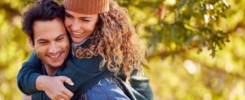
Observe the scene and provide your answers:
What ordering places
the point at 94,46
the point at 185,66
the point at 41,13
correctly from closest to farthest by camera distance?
the point at 94,46 < the point at 41,13 < the point at 185,66

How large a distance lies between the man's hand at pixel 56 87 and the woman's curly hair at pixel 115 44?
0.12 meters

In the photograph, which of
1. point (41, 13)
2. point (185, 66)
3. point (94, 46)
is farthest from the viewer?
point (185, 66)

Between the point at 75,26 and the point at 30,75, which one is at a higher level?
the point at 75,26

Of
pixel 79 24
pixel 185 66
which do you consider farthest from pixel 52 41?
pixel 185 66

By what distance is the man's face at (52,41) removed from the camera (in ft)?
11.8

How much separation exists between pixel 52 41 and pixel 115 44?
0.86ft

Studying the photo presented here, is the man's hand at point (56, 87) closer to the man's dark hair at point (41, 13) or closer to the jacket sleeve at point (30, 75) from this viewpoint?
the jacket sleeve at point (30, 75)

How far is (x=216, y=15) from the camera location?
4.62 m

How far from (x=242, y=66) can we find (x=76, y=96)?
15.9ft

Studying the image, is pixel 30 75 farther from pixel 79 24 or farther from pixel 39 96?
pixel 79 24

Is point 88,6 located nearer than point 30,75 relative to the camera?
Yes

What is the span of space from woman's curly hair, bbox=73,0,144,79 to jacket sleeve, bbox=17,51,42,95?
27 centimetres

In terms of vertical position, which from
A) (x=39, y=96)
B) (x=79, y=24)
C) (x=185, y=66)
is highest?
(x=79, y=24)

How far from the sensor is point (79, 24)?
11.7 ft
